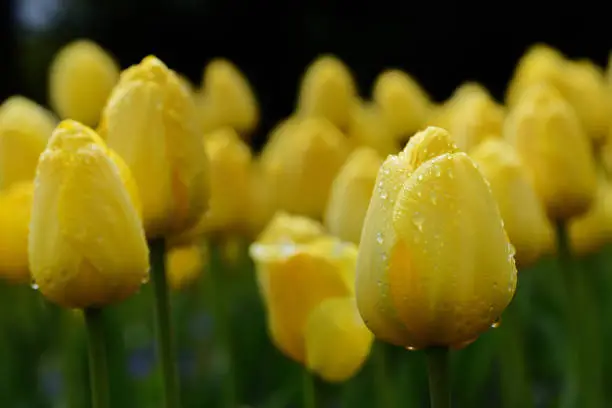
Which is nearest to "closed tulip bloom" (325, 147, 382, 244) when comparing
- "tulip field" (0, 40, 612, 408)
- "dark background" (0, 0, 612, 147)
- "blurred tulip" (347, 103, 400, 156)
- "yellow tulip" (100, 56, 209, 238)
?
"tulip field" (0, 40, 612, 408)

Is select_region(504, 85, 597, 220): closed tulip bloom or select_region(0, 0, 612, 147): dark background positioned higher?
select_region(0, 0, 612, 147): dark background

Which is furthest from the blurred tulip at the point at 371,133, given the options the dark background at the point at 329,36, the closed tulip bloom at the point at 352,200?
the dark background at the point at 329,36

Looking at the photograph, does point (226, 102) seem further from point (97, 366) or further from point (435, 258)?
point (435, 258)

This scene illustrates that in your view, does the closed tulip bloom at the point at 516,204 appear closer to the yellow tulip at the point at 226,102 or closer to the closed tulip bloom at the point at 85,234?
the closed tulip bloom at the point at 85,234

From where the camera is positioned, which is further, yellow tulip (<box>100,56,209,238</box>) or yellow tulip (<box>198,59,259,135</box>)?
yellow tulip (<box>198,59,259,135</box>)

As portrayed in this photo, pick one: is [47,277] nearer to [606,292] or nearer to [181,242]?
[181,242]

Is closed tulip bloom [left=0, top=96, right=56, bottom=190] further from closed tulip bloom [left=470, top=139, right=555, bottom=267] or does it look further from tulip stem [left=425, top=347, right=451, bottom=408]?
tulip stem [left=425, top=347, right=451, bottom=408]

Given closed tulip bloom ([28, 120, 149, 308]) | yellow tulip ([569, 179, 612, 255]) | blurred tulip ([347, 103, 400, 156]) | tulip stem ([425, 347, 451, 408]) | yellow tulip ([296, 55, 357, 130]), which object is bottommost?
tulip stem ([425, 347, 451, 408])
